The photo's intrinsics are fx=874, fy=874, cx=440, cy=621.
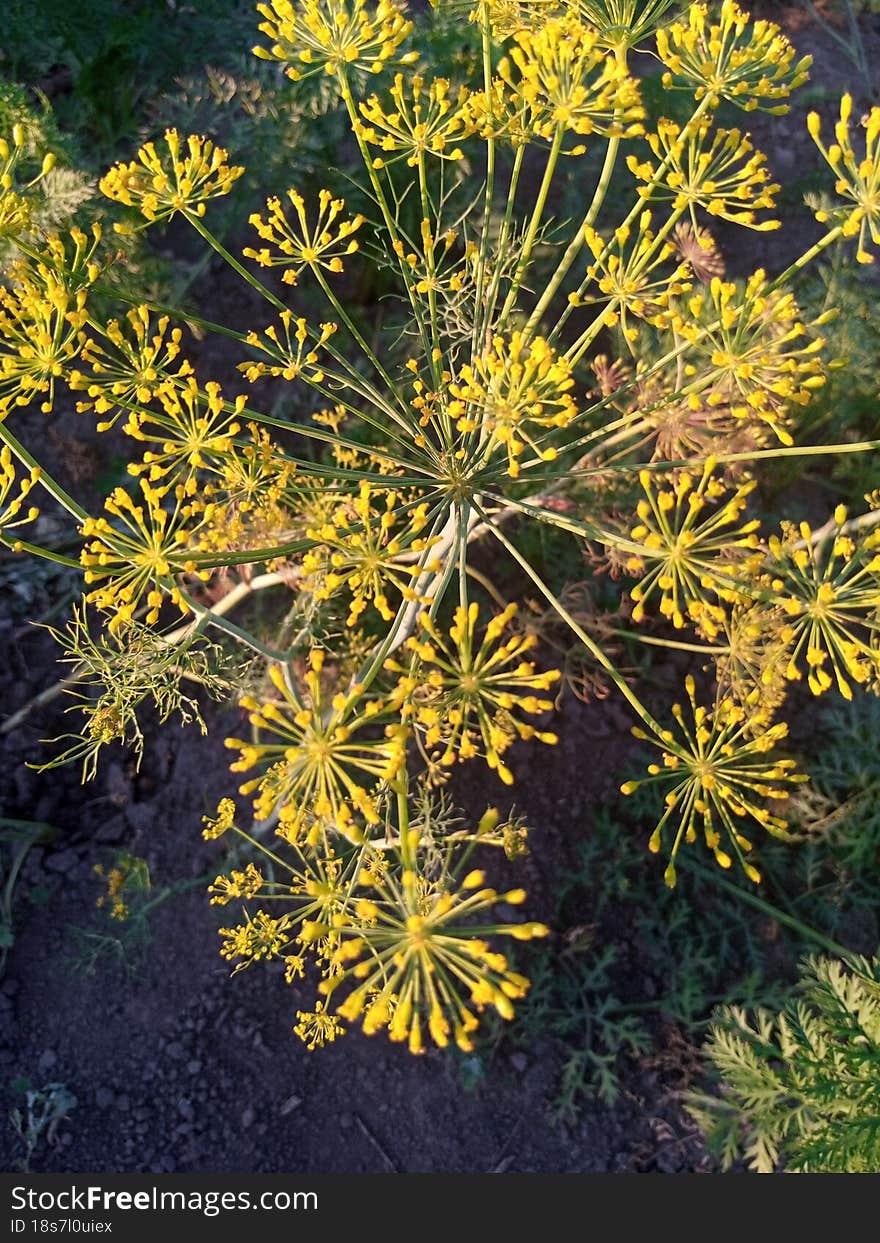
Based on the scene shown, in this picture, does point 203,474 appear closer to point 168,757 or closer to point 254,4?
point 168,757

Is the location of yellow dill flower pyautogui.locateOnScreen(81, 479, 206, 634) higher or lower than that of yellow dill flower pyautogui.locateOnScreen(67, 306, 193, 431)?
lower

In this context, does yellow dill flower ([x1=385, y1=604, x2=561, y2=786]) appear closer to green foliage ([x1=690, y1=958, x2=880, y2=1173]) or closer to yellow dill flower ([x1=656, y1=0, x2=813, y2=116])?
yellow dill flower ([x1=656, y1=0, x2=813, y2=116])

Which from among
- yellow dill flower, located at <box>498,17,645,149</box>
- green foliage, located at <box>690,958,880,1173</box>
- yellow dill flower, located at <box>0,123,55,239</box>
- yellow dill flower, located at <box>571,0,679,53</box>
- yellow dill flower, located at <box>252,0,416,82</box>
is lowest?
green foliage, located at <box>690,958,880,1173</box>

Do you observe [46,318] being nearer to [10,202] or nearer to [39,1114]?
[10,202]

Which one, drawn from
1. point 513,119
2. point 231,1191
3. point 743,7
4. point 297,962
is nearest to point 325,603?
point 297,962

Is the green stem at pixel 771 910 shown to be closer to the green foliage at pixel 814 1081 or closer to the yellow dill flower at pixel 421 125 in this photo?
the green foliage at pixel 814 1081

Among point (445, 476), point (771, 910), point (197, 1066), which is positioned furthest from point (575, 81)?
point (197, 1066)

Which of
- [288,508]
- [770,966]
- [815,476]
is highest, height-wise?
[815,476]

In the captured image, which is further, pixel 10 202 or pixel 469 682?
pixel 10 202

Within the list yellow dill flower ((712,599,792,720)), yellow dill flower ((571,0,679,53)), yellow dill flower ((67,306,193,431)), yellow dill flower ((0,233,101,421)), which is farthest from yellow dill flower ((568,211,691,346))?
yellow dill flower ((0,233,101,421))
